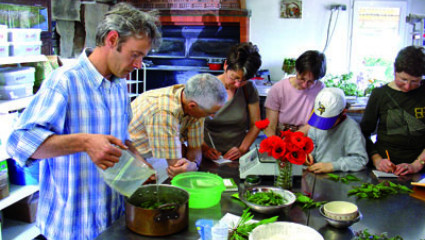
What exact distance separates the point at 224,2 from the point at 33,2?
316 cm

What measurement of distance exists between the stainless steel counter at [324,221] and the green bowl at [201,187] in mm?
34

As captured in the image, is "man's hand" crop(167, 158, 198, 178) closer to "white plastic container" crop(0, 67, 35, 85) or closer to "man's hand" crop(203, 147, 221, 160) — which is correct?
"man's hand" crop(203, 147, 221, 160)

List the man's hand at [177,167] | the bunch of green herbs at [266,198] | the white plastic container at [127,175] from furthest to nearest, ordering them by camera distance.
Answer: the man's hand at [177,167] → the bunch of green herbs at [266,198] → the white plastic container at [127,175]

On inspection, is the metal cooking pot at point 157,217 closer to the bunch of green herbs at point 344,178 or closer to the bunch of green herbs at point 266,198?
the bunch of green herbs at point 266,198

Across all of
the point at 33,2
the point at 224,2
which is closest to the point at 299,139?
the point at 33,2

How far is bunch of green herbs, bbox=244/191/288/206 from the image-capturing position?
1.81 metres

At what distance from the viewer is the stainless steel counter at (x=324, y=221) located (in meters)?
1.63

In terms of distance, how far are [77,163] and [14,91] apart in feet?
5.70

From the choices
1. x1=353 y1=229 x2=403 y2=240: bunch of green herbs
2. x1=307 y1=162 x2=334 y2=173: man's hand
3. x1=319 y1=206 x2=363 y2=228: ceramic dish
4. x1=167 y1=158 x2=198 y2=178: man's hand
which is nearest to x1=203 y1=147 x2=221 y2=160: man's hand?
x1=167 y1=158 x2=198 y2=178: man's hand

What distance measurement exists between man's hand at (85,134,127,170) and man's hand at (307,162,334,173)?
137 cm

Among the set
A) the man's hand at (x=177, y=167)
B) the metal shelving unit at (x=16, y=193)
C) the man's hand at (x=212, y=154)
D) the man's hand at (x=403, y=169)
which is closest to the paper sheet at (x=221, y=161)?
the man's hand at (x=212, y=154)

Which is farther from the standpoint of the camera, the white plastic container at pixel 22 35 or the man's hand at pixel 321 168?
the white plastic container at pixel 22 35

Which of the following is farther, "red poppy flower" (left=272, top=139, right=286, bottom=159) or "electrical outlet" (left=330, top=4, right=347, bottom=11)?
"electrical outlet" (left=330, top=4, right=347, bottom=11)

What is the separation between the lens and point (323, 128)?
2.38 metres
